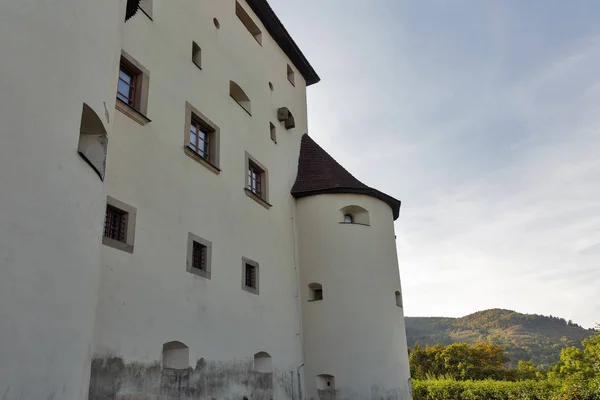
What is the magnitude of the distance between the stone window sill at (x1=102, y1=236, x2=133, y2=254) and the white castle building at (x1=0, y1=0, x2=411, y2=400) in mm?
48

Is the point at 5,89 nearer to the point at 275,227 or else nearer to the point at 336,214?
the point at 275,227

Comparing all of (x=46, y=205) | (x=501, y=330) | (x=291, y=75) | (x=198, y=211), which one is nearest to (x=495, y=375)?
(x=291, y=75)

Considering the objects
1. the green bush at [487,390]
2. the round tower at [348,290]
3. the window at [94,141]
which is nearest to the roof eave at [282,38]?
the round tower at [348,290]

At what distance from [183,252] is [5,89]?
213 inches

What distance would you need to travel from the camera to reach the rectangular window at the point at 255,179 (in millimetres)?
13505

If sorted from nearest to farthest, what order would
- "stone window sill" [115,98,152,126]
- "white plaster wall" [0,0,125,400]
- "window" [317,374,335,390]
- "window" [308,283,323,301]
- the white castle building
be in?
"white plaster wall" [0,0,125,400], the white castle building, "stone window sill" [115,98,152,126], "window" [317,374,335,390], "window" [308,283,323,301]

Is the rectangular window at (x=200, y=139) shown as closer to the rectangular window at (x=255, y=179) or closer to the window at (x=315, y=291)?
the rectangular window at (x=255, y=179)

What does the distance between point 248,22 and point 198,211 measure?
7.58m

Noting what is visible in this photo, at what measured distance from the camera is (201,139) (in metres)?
11.8

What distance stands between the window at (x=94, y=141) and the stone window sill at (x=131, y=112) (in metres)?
2.21

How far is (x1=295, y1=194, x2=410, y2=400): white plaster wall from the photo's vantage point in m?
13.7

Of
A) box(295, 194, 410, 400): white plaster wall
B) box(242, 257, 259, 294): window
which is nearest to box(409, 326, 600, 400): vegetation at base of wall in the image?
box(295, 194, 410, 400): white plaster wall

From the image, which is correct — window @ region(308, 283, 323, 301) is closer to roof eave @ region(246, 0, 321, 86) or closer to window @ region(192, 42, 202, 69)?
window @ region(192, 42, 202, 69)

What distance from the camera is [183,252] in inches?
389
